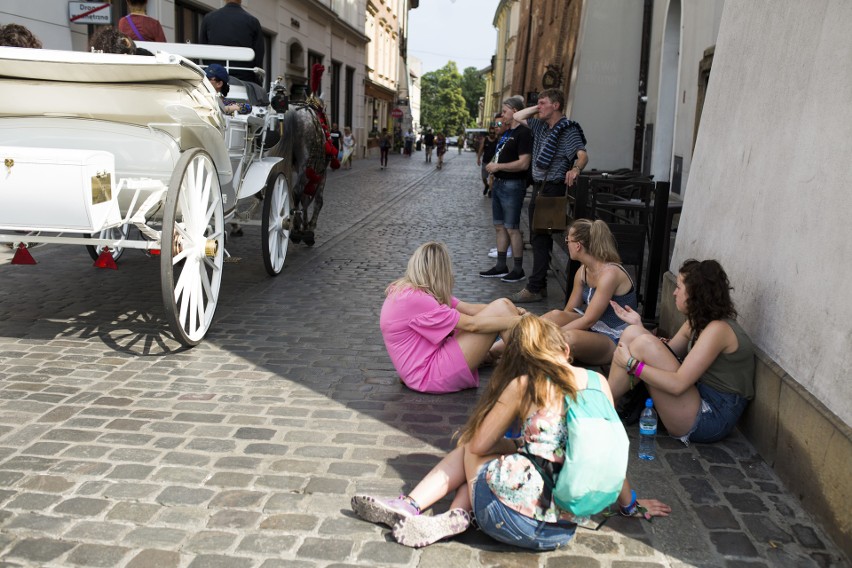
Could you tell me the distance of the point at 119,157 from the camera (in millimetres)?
5082

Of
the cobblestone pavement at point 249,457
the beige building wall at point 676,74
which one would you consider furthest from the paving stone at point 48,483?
the beige building wall at point 676,74

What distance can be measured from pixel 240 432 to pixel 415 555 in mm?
1420

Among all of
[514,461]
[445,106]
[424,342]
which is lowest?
[424,342]

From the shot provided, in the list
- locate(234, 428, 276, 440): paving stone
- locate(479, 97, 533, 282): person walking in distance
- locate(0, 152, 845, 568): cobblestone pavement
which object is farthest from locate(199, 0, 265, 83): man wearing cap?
locate(234, 428, 276, 440): paving stone

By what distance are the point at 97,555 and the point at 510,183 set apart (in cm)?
580

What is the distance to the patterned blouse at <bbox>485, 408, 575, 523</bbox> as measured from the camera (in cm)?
285

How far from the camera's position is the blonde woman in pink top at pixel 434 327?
454cm

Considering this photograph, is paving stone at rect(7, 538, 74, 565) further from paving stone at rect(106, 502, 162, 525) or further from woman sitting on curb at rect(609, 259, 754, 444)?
woman sitting on curb at rect(609, 259, 754, 444)

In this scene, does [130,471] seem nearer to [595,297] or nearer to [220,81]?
[595,297]

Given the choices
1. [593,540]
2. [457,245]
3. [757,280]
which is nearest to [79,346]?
[593,540]

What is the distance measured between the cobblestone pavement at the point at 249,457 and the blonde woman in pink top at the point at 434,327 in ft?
0.48

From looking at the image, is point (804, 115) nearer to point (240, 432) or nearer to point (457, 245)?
point (240, 432)

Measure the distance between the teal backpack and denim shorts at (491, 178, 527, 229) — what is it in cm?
517

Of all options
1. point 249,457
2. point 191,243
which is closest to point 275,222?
point 191,243
